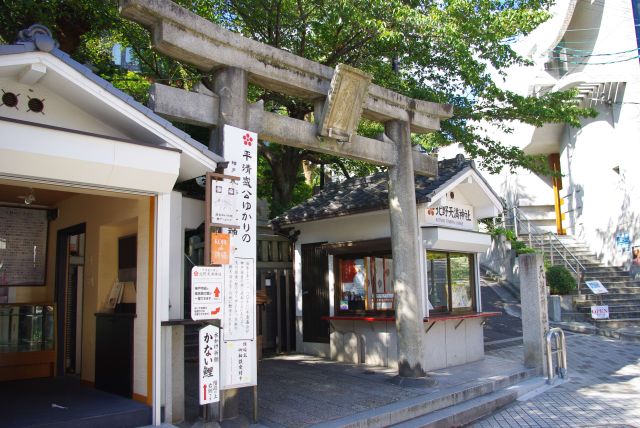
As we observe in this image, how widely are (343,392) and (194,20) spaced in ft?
19.3

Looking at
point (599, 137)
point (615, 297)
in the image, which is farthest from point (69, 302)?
point (599, 137)

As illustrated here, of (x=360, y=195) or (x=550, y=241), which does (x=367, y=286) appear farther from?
(x=550, y=241)

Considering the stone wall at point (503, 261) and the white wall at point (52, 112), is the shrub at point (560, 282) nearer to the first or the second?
the stone wall at point (503, 261)

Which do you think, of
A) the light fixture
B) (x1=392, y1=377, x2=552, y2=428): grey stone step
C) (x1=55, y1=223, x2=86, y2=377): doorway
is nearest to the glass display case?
(x1=55, y1=223, x2=86, y2=377): doorway

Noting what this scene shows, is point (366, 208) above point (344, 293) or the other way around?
above

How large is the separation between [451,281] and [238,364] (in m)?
6.24

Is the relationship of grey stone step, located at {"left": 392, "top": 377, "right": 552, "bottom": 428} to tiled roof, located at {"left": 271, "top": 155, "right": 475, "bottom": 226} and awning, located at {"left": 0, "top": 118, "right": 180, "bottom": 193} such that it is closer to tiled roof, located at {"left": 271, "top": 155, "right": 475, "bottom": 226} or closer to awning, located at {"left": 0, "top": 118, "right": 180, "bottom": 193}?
tiled roof, located at {"left": 271, "top": 155, "right": 475, "bottom": 226}

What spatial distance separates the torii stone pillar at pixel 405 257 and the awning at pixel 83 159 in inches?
175

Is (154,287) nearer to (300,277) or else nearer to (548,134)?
(300,277)

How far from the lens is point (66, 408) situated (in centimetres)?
619

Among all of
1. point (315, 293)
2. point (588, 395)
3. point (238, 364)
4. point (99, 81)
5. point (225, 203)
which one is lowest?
point (588, 395)

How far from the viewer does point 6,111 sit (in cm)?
554

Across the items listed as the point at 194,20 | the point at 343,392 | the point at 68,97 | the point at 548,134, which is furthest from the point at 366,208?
the point at 548,134

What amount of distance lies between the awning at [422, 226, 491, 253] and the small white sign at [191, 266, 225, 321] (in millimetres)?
5260
